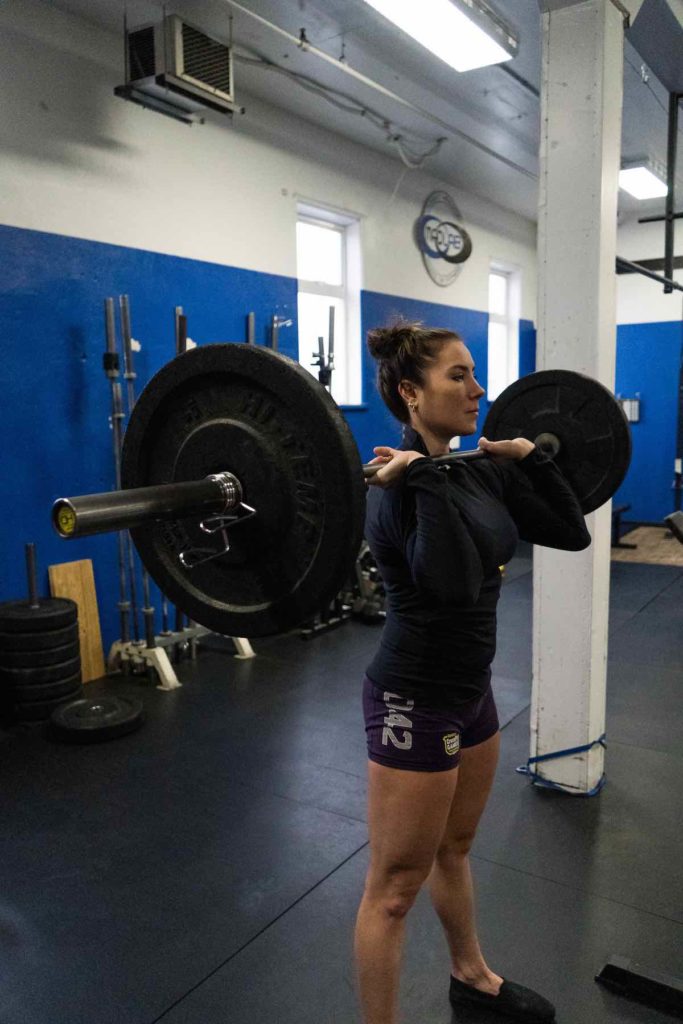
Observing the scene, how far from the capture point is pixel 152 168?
3.51m

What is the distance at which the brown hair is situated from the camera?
4.05 feet

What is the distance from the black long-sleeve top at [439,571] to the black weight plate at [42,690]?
2.07 metres

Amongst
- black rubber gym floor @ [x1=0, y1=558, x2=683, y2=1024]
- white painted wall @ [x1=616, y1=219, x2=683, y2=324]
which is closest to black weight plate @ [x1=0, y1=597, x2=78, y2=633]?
black rubber gym floor @ [x1=0, y1=558, x2=683, y2=1024]

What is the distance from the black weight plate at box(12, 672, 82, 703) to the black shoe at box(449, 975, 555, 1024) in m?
1.95

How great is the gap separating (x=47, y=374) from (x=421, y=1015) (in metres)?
2.61

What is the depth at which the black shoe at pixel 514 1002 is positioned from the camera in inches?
56.3

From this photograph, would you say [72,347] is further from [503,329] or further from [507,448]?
[503,329]

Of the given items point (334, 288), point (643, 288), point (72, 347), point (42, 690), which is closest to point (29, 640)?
point (42, 690)

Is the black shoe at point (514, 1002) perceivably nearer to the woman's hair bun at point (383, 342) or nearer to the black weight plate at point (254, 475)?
the black weight plate at point (254, 475)

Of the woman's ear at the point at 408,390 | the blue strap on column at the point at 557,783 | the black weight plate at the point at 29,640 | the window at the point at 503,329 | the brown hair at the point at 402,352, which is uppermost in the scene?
the window at the point at 503,329

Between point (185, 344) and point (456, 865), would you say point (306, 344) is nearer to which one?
point (185, 344)

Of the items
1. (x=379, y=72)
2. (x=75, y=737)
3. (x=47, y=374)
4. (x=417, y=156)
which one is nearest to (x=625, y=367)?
(x=417, y=156)

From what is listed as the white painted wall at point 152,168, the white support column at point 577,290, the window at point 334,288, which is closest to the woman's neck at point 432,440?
the white support column at point 577,290

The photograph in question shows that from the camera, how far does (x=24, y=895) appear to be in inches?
73.4
